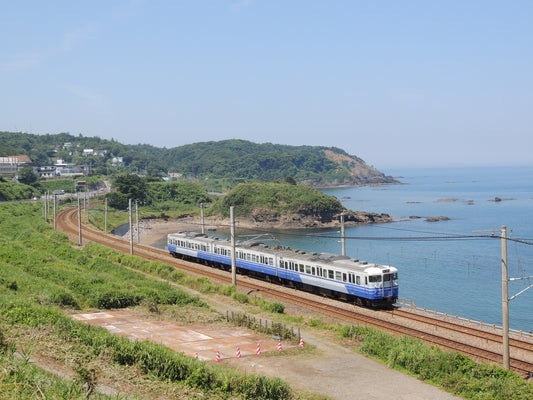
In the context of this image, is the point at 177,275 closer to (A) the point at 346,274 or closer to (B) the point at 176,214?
(A) the point at 346,274

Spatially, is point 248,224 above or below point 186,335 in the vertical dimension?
below

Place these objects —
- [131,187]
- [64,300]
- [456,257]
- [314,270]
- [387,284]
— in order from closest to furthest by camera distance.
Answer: [64,300] < [387,284] < [314,270] < [456,257] < [131,187]

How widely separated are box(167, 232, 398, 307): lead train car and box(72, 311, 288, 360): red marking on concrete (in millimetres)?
8835

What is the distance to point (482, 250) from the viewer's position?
65688mm

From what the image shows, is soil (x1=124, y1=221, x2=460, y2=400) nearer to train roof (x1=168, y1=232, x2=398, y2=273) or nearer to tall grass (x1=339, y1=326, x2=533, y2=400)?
tall grass (x1=339, y1=326, x2=533, y2=400)

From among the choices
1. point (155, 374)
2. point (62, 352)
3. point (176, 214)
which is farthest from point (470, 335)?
point (176, 214)

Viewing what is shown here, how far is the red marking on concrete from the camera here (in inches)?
728

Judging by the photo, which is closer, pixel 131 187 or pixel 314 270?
pixel 314 270

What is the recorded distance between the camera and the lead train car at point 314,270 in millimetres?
27734

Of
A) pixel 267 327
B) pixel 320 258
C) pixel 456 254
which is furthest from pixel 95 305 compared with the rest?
pixel 456 254

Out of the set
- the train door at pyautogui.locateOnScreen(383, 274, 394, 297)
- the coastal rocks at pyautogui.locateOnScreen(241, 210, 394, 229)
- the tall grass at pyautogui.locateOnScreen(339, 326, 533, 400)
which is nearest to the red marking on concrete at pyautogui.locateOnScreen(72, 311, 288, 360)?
the tall grass at pyautogui.locateOnScreen(339, 326, 533, 400)

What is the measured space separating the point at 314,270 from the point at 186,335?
12.9 metres

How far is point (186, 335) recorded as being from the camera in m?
20.6

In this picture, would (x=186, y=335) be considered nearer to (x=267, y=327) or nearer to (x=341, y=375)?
(x=267, y=327)
